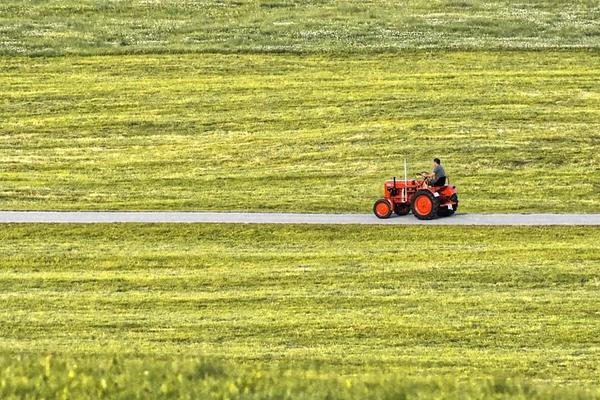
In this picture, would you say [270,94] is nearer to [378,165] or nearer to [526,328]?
[378,165]

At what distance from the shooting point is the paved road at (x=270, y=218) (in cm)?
3703

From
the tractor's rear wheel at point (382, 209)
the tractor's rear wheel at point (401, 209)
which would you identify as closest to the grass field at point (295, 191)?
the tractor's rear wheel at point (382, 209)

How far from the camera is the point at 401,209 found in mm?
37562

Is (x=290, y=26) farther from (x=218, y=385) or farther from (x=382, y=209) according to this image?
(x=218, y=385)

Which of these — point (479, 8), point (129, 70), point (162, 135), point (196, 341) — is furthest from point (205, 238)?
point (479, 8)

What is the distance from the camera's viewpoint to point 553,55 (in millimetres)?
61281

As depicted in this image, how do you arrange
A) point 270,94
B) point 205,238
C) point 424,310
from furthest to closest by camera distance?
point 270,94 → point 205,238 → point 424,310

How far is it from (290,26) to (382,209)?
1177 inches

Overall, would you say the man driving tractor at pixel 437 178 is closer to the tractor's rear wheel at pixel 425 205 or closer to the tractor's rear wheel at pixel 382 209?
the tractor's rear wheel at pixel 425 205

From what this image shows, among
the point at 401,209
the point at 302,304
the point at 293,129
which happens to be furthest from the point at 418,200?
the point at 293,129

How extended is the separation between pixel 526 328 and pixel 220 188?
841 inches

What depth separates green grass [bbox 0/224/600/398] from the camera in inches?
689

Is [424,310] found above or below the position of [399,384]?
below

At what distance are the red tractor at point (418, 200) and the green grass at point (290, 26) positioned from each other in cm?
2611
